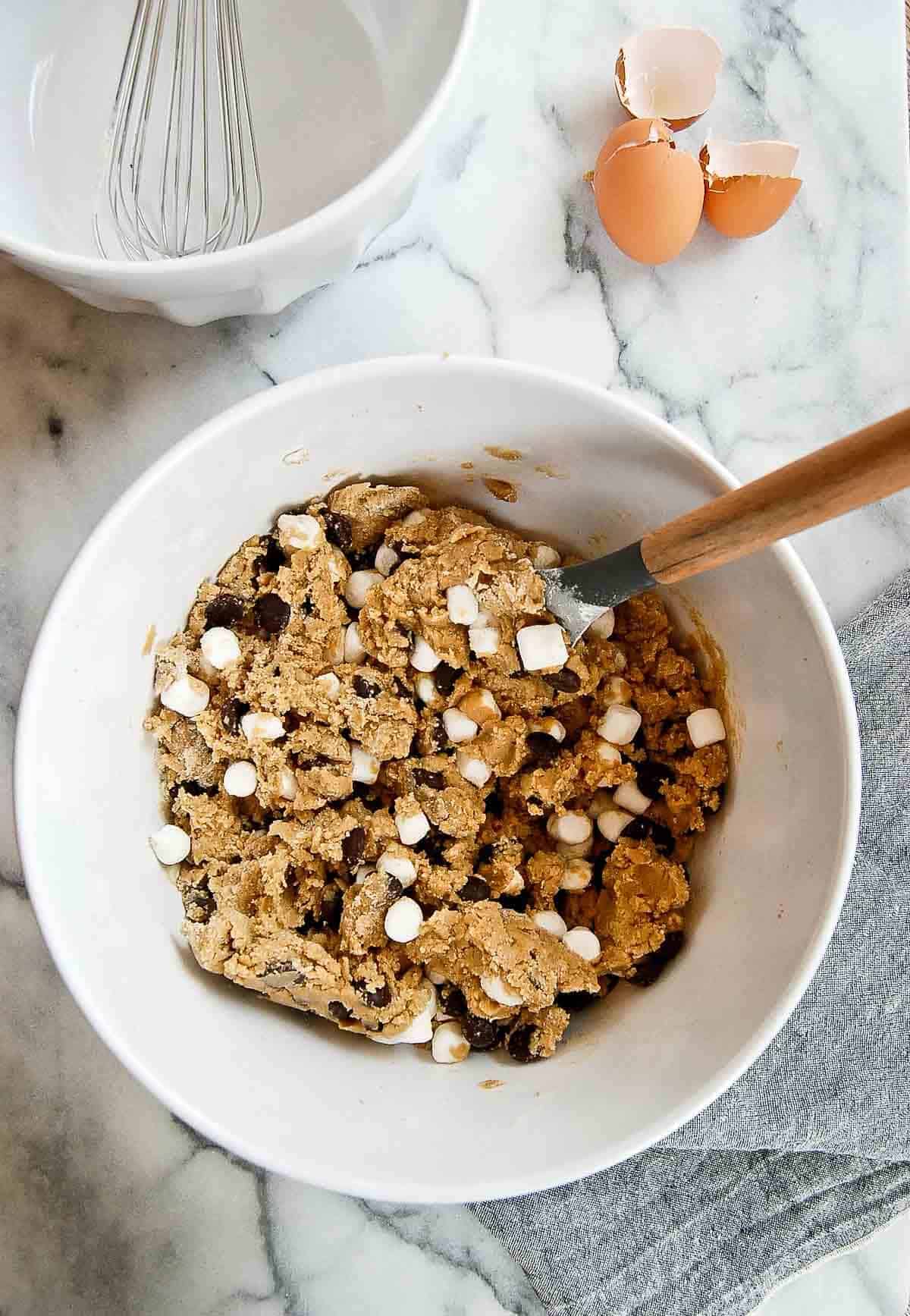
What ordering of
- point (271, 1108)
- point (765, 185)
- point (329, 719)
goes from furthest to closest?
point (765, 185) → point (329, 719) → point (271, 1108)

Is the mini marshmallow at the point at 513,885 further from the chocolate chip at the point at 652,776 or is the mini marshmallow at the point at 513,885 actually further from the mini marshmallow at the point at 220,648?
the mini marshmallow at the point at 220,648

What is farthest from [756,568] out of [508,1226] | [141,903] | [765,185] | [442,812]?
[508,1226]

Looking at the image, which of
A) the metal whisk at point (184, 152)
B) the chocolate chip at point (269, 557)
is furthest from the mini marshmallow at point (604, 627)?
the metal whisk at point (184, 152)

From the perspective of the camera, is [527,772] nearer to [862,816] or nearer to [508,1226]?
[862,816]

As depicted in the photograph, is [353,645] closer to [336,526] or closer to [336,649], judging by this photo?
[336,649]

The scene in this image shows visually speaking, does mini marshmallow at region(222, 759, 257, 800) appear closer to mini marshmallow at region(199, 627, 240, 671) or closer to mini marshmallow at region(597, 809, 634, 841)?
mini marshmallow at region(199, 627, 240, 671)

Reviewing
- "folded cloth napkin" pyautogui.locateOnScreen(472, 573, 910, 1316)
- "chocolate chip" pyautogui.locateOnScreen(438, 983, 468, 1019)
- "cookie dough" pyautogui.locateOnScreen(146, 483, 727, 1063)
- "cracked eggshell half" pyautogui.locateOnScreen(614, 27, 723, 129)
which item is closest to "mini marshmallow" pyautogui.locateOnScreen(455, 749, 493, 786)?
"cookie dough" pyautogui.locateOnScreen(146, 483, 727, 1063)
